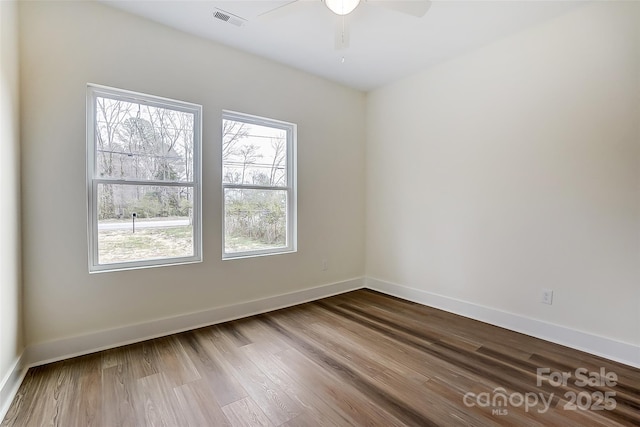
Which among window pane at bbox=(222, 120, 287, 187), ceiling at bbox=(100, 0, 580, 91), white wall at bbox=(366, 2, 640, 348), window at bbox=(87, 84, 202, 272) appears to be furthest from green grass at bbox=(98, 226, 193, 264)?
white wall at bbox=(366, 2, 640, 348)

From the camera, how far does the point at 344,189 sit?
3.95m

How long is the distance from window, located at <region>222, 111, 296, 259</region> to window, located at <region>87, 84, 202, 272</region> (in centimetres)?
34

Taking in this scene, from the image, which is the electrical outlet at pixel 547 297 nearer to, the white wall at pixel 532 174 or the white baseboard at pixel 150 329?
the white wall at pixel 532 174

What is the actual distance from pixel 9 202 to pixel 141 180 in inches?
33.3

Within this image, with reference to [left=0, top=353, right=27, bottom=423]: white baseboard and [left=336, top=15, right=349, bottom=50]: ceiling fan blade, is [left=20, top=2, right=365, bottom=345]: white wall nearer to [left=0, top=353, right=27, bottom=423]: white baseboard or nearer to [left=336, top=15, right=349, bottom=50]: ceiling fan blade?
[left=0, top=353, right=27, bottom=423]: white baseboard

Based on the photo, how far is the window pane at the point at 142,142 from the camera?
95.1 inches

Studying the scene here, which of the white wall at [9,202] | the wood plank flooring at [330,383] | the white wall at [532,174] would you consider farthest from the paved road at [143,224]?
the white wall at [532,174]

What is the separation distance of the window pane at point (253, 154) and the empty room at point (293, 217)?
22 millimetres

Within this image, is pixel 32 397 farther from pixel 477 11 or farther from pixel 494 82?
pixel 494 82

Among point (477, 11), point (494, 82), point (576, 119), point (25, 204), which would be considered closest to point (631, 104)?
point (576, 119)

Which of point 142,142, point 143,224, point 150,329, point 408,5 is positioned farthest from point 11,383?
point 408,5

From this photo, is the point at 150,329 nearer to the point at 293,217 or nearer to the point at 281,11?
the point at 293,217

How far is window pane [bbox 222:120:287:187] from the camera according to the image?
306 centimetres

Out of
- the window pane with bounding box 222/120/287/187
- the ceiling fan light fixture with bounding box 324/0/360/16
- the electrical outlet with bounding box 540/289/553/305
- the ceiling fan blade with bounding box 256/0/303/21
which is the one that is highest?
the ceiling fan blade with bounding box 256/0/303/21
